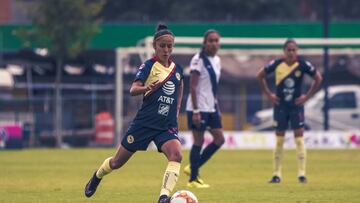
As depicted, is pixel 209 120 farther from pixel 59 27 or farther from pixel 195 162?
pixel 59 27

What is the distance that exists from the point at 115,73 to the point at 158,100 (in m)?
21.0

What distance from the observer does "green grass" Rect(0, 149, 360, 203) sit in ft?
49.9

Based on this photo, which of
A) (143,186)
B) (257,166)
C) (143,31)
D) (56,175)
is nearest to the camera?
(143,186)

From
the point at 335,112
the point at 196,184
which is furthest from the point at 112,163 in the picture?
the point at 335,112

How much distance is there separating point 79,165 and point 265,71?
6.59 meters

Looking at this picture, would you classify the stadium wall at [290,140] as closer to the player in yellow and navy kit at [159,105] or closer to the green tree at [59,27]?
the green tree at [59,27]

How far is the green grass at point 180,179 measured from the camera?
1521 cm

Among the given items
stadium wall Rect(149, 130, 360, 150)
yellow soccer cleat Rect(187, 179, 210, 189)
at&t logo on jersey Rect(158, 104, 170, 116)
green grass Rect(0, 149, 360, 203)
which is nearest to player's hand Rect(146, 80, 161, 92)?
at&t logo on jersey Rect(158, 104, 170, 116)

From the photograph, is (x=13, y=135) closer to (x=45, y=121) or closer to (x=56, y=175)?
(x=45, y=121)

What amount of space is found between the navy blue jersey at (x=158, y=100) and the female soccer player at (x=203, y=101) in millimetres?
4400

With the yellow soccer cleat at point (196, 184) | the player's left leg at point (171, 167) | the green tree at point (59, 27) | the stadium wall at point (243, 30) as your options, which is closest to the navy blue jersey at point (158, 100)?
the player's left leg at point (171, 167)

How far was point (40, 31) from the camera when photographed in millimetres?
38094

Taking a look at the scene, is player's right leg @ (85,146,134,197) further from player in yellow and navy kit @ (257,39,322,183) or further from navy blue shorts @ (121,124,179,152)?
player in yellow and navy kit @ (257,39,322,183)

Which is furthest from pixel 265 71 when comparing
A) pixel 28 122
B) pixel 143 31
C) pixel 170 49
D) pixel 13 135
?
pixel 143 31
